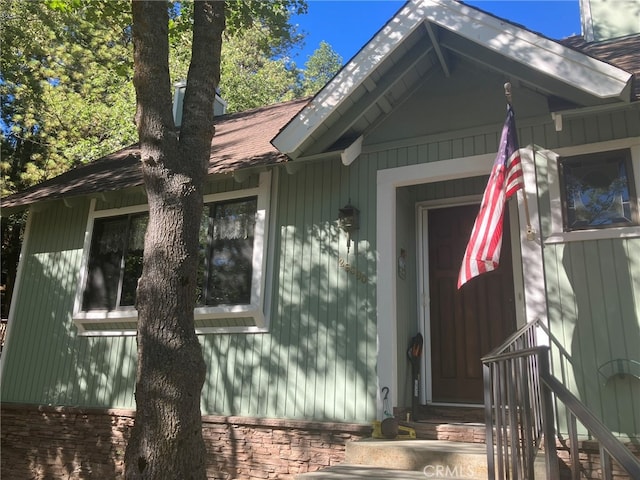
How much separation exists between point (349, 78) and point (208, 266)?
272 cm

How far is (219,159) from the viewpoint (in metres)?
6.52

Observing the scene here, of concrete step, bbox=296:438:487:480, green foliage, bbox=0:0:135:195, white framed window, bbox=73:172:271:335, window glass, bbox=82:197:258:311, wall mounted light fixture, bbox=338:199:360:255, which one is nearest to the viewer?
concrete step, bbox=296:438:487:480

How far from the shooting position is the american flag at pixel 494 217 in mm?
4180

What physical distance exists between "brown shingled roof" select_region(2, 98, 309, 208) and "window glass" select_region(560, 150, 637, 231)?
2835 millimetres

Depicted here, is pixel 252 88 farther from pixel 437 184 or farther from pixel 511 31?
pixel 511 31

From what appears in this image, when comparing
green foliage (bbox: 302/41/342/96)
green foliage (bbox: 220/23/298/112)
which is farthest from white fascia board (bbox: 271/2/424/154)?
green foliage (bbox: 302/41/342/96)

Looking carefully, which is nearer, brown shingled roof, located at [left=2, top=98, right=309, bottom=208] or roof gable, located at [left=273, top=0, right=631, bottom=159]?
roof gable, located at [left=273, top=0, right=631, bottom=159]

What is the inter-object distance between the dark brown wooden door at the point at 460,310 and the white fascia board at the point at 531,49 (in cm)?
186

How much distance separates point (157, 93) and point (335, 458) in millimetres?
3605

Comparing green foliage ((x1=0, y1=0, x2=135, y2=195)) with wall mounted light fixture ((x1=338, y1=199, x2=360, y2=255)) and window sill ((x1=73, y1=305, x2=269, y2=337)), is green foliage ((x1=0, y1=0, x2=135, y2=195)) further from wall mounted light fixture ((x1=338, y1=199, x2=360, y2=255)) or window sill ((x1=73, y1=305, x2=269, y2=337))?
wall mounted light fixture ((x1=338, y1=199, x2=360, y2=255))

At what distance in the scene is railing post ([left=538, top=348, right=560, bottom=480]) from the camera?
7.97 feet

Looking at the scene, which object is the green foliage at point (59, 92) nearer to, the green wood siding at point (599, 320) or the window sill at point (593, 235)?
the window sill at point (593, 235)

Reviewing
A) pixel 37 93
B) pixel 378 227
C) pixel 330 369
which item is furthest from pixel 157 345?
pixel 37 93

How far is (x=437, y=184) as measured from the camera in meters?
6.12
